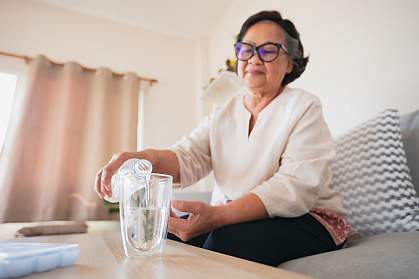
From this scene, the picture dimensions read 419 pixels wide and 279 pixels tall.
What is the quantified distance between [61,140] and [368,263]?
209 centimetres

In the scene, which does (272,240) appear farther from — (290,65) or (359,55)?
(359,55)

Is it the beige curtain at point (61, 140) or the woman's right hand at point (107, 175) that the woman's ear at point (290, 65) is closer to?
the woman's right hand at point (107, 175)

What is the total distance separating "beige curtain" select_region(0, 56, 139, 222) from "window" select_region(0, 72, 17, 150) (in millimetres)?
103

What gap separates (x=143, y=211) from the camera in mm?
390

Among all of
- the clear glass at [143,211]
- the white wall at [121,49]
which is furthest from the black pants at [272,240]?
the white wall at [121,49]

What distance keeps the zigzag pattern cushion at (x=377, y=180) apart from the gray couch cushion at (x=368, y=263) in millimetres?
168

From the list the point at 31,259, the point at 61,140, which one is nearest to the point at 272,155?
the point at 31,259

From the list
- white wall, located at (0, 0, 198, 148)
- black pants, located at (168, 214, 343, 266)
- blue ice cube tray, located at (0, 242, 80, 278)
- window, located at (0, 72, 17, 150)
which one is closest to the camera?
blue ice cube tray, located at (0, 242, 80, 278)

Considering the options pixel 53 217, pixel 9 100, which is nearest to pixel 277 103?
pixel 53 217

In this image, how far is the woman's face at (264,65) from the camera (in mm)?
840

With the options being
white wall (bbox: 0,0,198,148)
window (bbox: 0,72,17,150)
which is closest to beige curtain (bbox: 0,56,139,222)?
window (bbox: 0,72,17,150)

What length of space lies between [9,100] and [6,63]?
11.4 inches

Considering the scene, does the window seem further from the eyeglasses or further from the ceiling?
the eyeglasses

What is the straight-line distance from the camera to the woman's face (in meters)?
0.84
